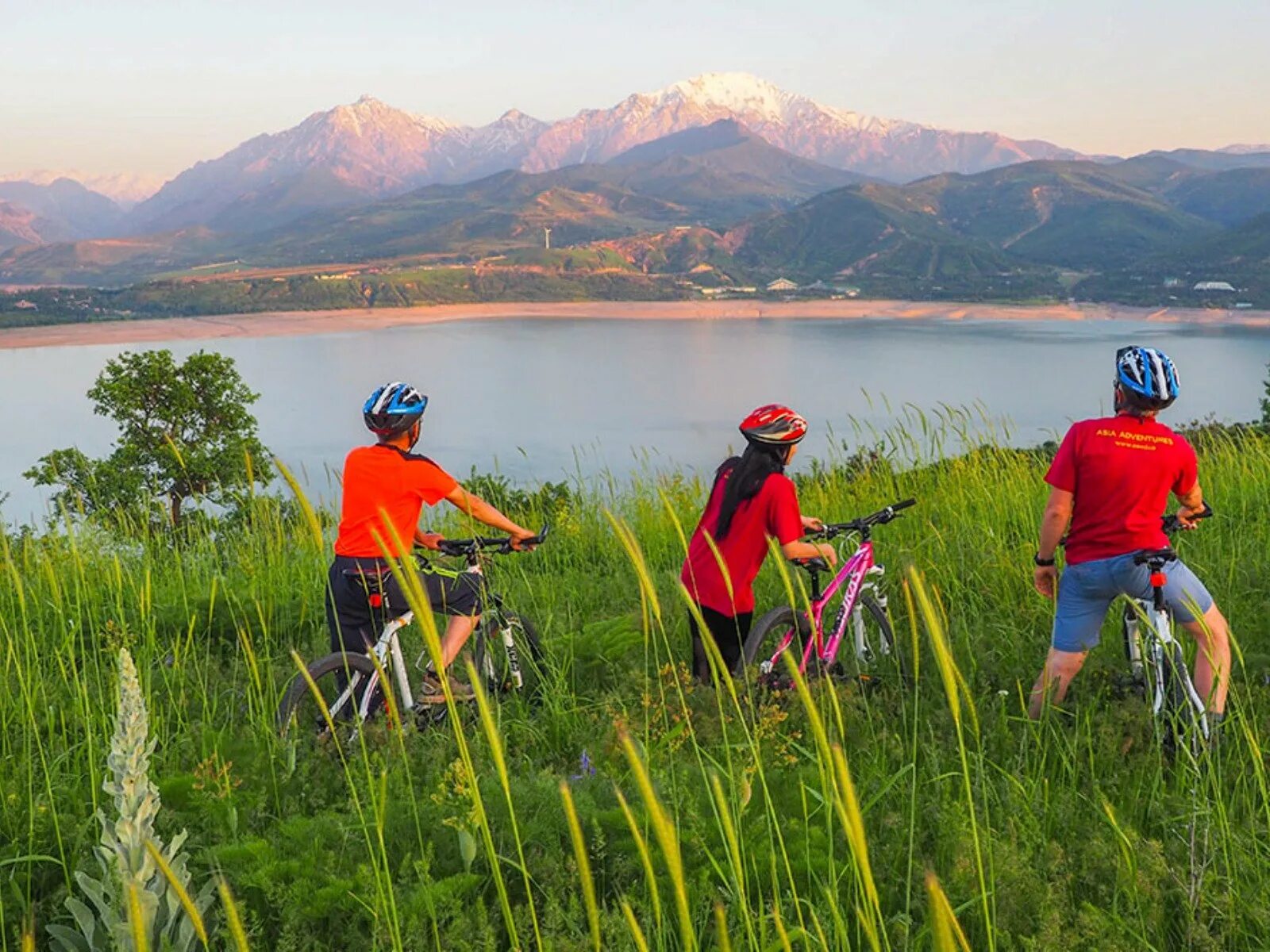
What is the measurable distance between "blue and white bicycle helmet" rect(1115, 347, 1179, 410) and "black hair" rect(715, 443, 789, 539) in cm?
149

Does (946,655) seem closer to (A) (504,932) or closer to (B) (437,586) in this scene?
(A) (504,932)

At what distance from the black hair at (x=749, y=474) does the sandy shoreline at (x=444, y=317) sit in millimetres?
143299

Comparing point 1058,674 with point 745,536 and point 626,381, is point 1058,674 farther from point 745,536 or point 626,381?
point 626,381

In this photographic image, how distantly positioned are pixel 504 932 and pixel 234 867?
0.80m

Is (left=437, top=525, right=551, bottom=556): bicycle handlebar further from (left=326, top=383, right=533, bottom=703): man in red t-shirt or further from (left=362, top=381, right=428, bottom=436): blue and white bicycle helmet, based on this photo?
(left=362, top=381, right=428, bottom=436): blue and white bicycle helmet

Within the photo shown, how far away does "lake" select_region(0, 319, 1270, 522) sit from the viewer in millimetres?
79000

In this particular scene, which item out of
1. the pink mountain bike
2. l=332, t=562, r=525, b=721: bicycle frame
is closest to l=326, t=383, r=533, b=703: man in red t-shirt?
l=332, t=562, r=525, b=721: bicycle frame

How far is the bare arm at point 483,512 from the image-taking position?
175 inches

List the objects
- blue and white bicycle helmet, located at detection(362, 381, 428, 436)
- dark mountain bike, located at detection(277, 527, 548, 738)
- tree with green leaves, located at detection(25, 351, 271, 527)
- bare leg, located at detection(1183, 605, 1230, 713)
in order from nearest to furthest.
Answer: bare leg, located at detection(1183, 605, 1230, 713)
dark mountain bike, located at detection(277, 527, 548, 738)
blue and white bicycle helmet, located at detection(362, 381, 428, 436)
tree with green leaves, located at detection(25, 351, 271, 527)

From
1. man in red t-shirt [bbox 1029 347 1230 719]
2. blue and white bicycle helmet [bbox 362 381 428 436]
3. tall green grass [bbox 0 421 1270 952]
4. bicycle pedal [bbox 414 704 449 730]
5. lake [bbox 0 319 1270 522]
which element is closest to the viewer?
tall green grass [bbox 0 421 1270 952]

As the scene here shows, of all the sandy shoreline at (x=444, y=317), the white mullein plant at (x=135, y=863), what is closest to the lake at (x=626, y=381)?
the sandy shoreline at (x=444, y=317)

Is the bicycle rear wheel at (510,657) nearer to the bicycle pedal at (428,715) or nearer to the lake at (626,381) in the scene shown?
the bicycle pedal at (428,715)

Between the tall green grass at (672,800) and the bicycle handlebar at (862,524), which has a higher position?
the bicycle handlebar at (862,524)

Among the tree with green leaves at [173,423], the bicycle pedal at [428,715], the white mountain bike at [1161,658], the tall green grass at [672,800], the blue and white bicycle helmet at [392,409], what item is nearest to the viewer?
the tall green grass at [672,800]
